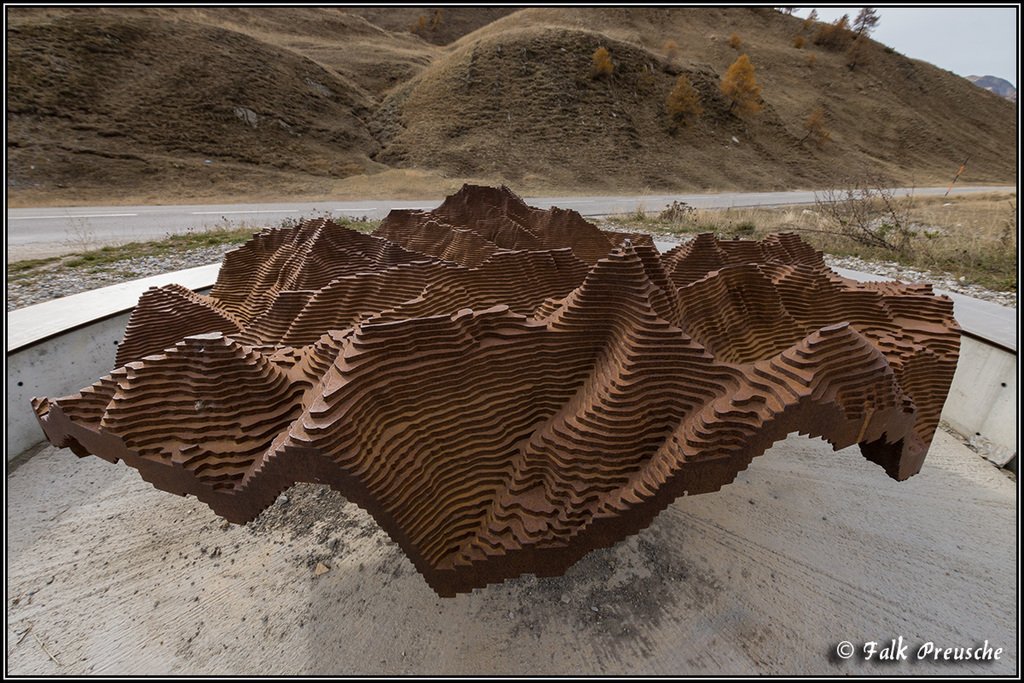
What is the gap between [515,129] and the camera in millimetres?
29844

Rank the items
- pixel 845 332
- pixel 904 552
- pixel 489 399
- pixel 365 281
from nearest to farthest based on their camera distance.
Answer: pixel 845 332, pixel 489 399, pixel 904 552, pixel 365 281

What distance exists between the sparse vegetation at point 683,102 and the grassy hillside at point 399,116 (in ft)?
2.61

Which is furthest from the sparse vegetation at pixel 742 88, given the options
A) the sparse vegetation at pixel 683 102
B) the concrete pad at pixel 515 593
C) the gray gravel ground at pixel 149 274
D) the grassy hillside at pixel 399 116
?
the concrete pad at pixel 515 593

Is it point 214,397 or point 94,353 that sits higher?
point 214,397

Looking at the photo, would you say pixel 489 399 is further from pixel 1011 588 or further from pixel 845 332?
pixel 1011 588

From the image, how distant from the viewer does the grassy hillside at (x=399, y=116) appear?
21.7m

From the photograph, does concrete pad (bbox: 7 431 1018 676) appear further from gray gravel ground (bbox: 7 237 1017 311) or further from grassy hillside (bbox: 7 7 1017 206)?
grassy hillside (bbox: 7 7 1017 206)

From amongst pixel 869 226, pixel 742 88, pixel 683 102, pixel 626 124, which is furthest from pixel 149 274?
pixel 742 88

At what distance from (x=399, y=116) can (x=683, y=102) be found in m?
20.6

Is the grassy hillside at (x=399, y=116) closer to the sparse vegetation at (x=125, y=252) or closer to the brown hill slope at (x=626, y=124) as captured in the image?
the brown hill slope at (x=626, y=124)

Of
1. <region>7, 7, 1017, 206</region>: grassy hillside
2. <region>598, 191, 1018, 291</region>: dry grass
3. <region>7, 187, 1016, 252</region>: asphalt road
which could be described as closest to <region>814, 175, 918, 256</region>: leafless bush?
<region>598, 191, 1018, 291</region>: dry grass

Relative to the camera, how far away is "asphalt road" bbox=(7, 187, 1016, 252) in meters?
12.0

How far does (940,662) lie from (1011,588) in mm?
1245

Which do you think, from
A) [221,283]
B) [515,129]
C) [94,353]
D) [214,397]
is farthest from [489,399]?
[515,129]
